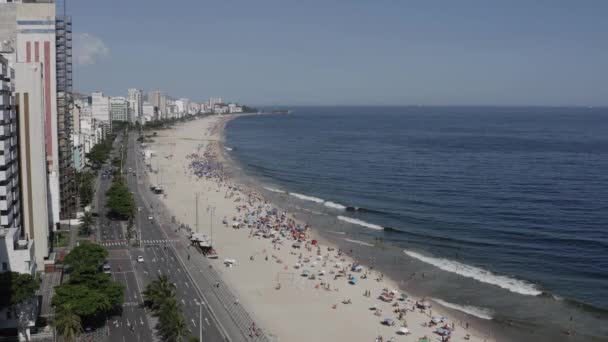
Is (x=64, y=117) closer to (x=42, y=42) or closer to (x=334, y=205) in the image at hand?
(x=42, y=42)

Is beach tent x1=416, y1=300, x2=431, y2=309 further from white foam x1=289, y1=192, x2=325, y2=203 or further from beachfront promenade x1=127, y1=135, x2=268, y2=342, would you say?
white foam x1=289, y1=192, x2=325, y2=203

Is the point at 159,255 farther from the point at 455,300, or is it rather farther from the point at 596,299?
the point at 596,299

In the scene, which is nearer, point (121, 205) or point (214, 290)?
point (214, 290)

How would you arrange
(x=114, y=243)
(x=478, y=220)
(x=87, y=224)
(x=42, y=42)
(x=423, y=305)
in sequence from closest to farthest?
1. (x=423, y=305)
2. (x=114, y=243)
3. (x=87, y=224)
4. (x=42, y=42)
5. (x=478, y=220)

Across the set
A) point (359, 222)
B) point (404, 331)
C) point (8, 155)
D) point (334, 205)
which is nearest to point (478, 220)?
point (359, 222)

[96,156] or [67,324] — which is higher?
[96,156]

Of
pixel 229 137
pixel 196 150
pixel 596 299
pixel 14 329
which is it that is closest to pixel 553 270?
pixel 596 299

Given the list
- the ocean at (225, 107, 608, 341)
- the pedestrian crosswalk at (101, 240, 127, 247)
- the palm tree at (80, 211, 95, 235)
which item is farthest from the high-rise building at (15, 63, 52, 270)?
the ocean at (225, 107, 608, 341)

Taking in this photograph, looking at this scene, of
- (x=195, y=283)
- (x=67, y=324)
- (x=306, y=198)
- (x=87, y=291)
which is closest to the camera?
(x=67, y=324)
